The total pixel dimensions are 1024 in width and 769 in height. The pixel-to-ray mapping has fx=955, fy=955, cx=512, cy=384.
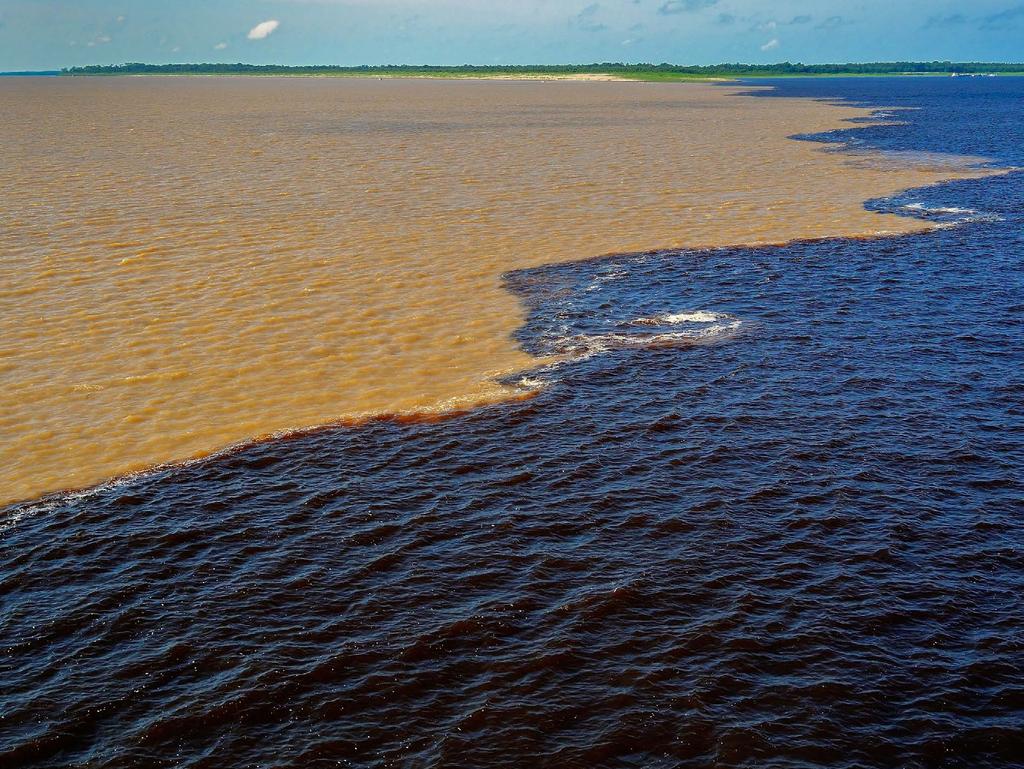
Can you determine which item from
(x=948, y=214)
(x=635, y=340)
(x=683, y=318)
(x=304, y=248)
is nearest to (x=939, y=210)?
(x=948, y=214)

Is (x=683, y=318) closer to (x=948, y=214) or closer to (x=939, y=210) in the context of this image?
(x=948, y=214)

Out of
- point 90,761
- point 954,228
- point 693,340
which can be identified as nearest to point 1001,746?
point 90,761

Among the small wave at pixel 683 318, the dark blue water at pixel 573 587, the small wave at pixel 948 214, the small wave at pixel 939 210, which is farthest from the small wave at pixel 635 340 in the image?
the small wave at pixel 939 210

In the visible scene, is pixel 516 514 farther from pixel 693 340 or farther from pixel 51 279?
pixel 51 279

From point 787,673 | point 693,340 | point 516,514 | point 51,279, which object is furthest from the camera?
point 51,279

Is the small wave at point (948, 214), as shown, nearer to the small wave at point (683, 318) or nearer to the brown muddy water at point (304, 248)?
the brown muddy water at point (304, 248)

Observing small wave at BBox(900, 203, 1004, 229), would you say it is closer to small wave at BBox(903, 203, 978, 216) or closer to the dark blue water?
small wave at BBox(903, 203, 978, 216)
